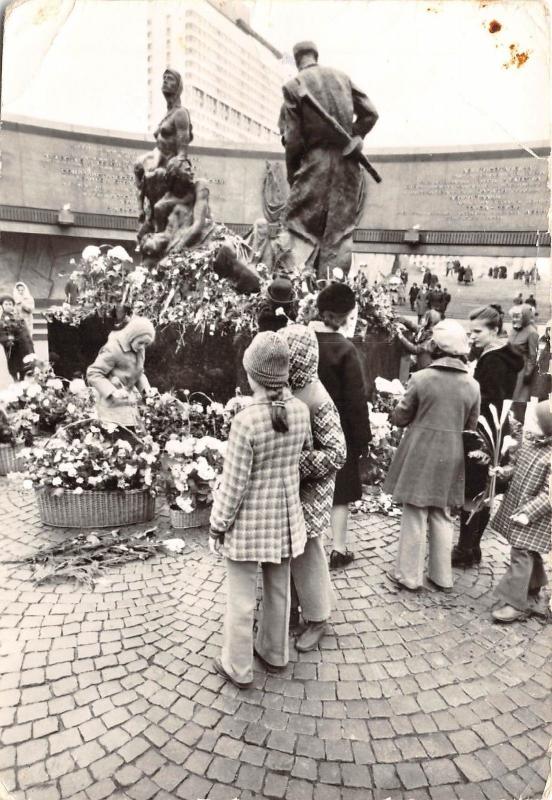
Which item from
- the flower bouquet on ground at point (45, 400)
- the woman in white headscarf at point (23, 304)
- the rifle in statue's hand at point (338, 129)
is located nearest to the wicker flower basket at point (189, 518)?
the flower bouquet on ground at point (45, 400)

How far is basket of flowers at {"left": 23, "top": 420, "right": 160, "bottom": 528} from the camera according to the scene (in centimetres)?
423

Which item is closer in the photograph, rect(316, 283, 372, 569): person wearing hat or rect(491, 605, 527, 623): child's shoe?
rect(491, 605, 527, 623): child's shoe

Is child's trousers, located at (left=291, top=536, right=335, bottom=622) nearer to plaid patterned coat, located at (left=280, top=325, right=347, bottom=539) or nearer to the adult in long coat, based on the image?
plaid patterned coat, located at (left=280, top=325, right=347, bottom=539)

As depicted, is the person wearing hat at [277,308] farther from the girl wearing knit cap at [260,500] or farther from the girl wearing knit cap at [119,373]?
the girl wearing knit cap at [260,500]

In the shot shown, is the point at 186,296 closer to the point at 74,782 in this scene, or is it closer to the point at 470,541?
the point at 470,541

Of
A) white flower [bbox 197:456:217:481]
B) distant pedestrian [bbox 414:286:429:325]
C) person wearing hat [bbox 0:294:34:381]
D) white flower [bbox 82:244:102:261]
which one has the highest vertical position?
white flower [bbox 82:244:102:261]

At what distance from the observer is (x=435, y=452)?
3461 millimetres

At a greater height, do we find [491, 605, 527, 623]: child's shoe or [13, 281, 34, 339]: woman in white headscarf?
[13, 281, 34, 339]: woman in white headscarf

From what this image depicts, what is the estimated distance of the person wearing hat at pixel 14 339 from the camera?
21.2ft

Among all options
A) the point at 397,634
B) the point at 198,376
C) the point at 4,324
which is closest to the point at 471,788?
the point at 397,634

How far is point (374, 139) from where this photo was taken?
15.6 m

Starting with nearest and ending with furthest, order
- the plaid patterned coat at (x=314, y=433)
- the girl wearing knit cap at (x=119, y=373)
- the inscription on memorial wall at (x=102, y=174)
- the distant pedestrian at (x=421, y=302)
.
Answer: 1. the plaid patterned coat at (x=314, y=433)
2. the girl wearing knit cap at (x=119, y=373)
3. the distant pedestrian at (x=421, y=302)
4. the inscription on memorial wall at (x=102, y=174)

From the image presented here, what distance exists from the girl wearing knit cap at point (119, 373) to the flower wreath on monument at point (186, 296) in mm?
1100

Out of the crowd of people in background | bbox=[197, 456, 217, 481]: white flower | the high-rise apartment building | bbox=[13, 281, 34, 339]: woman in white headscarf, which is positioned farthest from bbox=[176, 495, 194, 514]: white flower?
bbox=[13, 281, 34, 339]: woman in white headscarf
